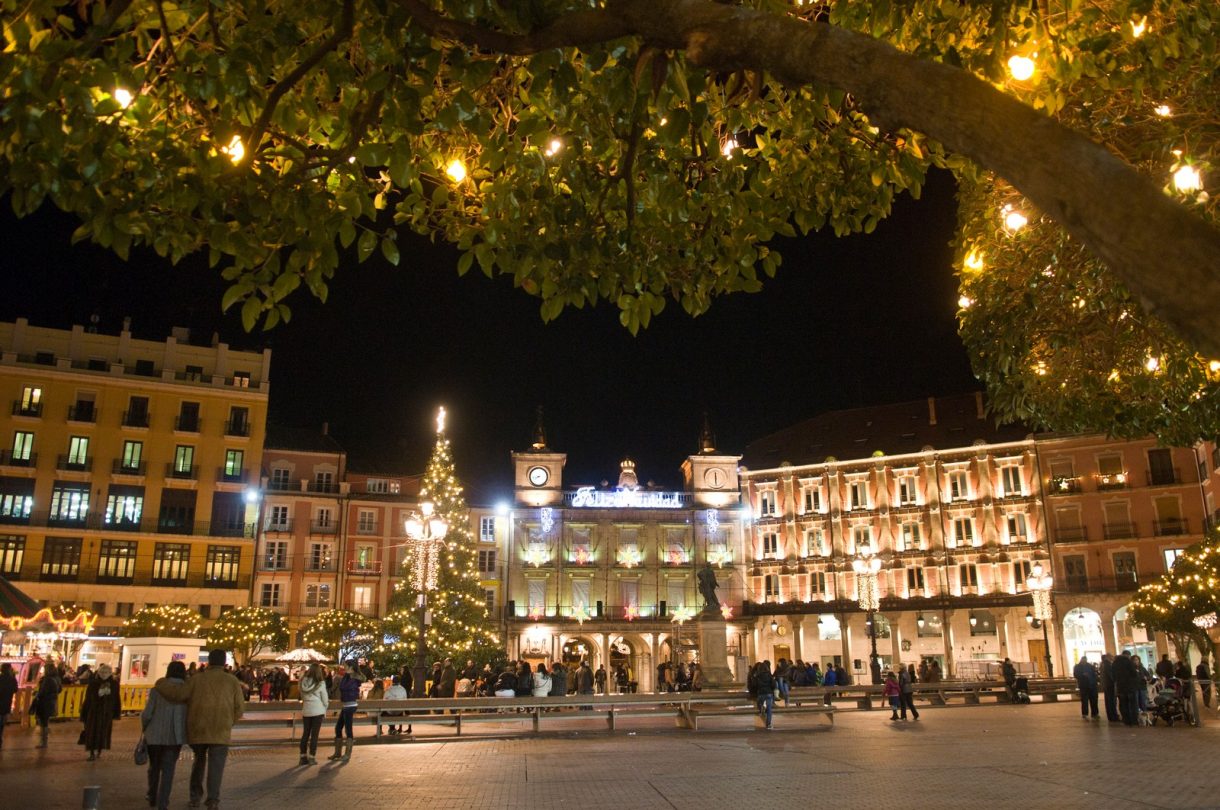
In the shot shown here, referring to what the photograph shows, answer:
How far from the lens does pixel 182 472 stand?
49469 millimetres

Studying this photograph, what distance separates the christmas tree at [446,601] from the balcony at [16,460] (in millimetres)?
20705

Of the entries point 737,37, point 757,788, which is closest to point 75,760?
point 757,788

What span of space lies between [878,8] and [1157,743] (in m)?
12.5

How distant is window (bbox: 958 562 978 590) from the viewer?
181 ft

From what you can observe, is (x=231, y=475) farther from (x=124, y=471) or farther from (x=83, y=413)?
(x=83, y=413)

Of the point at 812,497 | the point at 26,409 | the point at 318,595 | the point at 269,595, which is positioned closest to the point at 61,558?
the point at 26,409

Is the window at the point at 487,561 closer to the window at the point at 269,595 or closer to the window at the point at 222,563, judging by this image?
the window at the point at 269,595

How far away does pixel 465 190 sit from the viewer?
8086mm

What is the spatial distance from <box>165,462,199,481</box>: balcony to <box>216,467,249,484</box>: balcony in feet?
3.82

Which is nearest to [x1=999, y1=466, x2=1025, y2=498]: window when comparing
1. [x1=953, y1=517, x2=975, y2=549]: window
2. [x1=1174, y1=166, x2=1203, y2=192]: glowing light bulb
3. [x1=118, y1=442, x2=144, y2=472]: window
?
[x1=953, y1=517, x2=975, y2=549]: window

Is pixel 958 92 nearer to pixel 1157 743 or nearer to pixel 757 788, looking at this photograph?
pixel 757 788

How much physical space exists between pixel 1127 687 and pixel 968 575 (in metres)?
40.3

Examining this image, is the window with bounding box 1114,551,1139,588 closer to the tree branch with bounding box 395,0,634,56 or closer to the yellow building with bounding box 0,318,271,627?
the yellow building with bounding box 0,318,271,627

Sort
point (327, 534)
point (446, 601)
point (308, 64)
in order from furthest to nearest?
point (327, 534)
point (446, 601)
point (308, 64)
